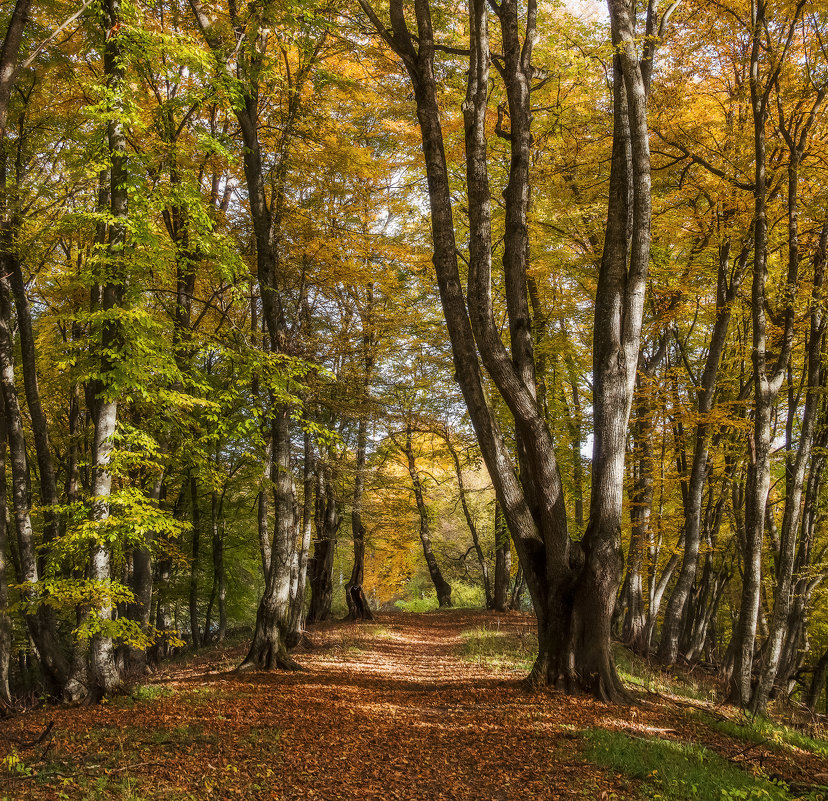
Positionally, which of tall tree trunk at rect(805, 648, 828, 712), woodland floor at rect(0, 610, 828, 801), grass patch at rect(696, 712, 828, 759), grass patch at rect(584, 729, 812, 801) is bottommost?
tall tree trunk at rect(805, 648, 828, 712)

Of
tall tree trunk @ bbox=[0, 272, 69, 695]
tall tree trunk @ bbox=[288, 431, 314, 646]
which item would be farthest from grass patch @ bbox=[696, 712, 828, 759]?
tall tree trunk @ bbox=[0, 272, 69, 695]

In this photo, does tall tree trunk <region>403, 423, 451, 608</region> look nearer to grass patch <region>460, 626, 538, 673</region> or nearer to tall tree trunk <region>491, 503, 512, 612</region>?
tall tree trunk <region>491, 503, 512, 612</region>

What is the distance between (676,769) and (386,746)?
2.42 m

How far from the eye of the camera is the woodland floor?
4340 millimetres

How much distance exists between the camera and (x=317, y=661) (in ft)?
33.8

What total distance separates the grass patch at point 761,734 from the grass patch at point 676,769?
1.50 m

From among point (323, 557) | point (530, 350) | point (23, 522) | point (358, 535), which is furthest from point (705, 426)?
point (23, 522)

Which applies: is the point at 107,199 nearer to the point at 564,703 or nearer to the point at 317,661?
the point at 317,661

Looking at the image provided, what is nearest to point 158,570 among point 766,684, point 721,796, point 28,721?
point 28,721

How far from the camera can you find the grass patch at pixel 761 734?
20.7 ft

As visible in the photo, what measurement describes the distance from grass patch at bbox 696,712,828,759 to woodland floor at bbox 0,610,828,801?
0.03m

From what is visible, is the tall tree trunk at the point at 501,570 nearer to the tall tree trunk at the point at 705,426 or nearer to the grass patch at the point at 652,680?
the grass patch at the point at 652,680

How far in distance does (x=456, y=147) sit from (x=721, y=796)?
10853mm

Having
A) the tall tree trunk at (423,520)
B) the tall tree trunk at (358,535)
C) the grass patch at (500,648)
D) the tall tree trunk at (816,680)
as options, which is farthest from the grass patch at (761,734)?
Result: the tall tree trunk at (358,535)
